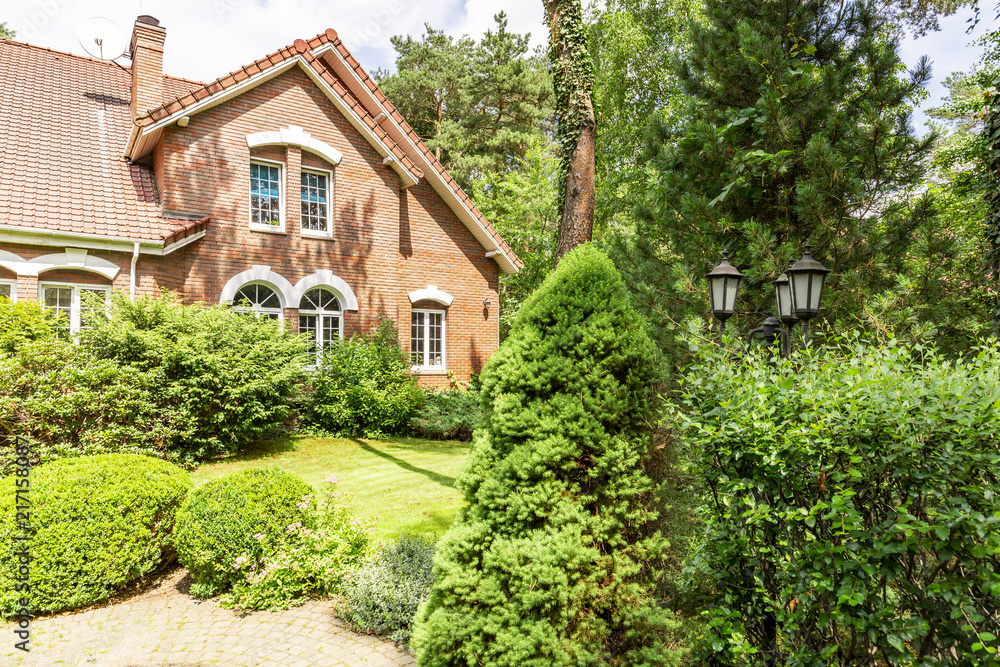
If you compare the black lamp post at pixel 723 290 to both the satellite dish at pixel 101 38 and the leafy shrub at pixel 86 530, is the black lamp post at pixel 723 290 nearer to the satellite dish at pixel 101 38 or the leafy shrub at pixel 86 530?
the leafy shrub at pixel 86 530

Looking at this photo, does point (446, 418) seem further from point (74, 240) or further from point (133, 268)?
point (74, 240)

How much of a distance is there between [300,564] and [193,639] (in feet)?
2.86

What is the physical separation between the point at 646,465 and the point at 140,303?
9.70m

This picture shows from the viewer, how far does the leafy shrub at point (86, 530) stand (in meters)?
4.41

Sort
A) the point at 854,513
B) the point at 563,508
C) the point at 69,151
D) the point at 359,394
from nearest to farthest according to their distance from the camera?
1. the point at 854,513
2. the point at 563,508
3. the point at 69,151
4. the point at 359,394

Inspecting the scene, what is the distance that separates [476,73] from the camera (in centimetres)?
2878

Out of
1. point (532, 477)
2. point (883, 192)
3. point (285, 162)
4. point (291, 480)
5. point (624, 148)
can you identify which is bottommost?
point (291, 480)

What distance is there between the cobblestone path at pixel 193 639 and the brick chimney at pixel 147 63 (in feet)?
40.0

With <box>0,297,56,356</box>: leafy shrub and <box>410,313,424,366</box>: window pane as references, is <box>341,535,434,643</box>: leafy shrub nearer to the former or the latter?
<box>0,297,56,356</box>: leafy shrub

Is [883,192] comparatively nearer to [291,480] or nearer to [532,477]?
[532,477]

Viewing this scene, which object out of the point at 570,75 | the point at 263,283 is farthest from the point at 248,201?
the point at 570,75

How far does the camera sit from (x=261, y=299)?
13.0 metres

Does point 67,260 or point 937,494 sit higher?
point 67,260

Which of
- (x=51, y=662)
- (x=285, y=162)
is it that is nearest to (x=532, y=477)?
(x=51, y=662)
